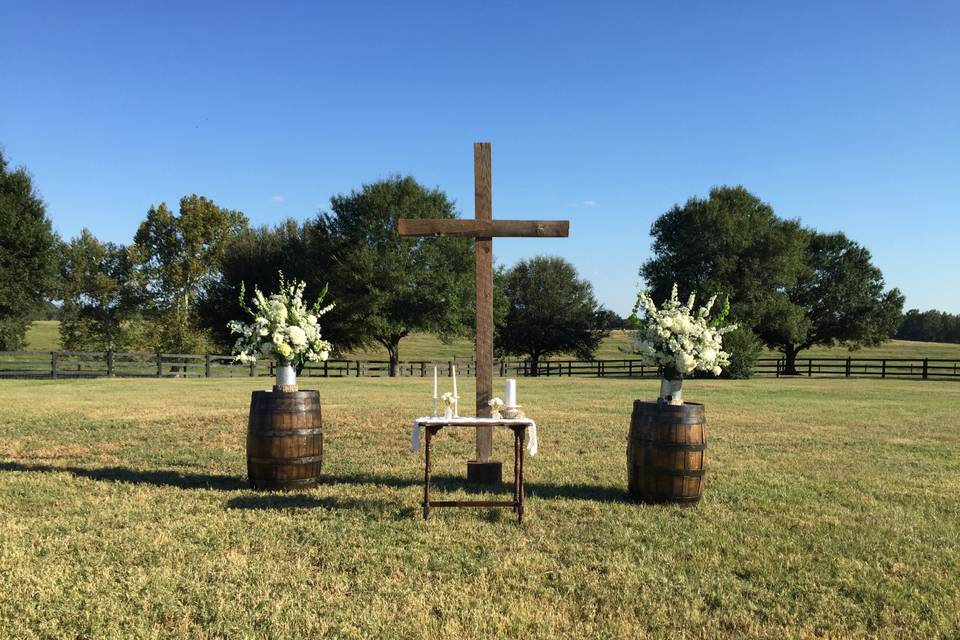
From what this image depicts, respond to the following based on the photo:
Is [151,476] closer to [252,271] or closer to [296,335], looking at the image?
[296,335]

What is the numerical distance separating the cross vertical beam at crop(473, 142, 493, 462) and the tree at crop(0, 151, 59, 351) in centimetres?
3055

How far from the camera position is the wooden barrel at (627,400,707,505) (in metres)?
6.98

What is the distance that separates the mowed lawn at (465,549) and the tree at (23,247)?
24.4 m

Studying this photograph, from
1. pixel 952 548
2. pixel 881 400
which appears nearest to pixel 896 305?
pixel 881 400

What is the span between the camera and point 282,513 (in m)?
6.61

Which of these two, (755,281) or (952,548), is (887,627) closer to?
(952,548)

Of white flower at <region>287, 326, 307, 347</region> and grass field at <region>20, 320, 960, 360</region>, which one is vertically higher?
white flower at <region>287, 326, 307, 347</region>

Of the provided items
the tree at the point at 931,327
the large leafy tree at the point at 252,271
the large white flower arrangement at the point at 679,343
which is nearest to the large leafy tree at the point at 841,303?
the large leafy tree at the point at 252,271

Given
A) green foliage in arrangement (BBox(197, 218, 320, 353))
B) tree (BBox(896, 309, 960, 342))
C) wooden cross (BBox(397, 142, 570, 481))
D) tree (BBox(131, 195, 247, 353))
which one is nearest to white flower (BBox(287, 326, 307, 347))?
wooden cross (BBox(397, 142, 570, 481))

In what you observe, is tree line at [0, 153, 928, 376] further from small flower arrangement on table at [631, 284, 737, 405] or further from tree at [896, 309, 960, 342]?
tree at [896, 309, 960, 342]

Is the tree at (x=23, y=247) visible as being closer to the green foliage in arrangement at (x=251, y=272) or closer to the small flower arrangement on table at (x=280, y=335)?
the green foliage in arrangement at (x=251, y=272)

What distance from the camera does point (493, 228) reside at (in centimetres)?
808

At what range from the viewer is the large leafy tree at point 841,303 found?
1817 inches

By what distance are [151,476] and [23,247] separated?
95.1ft
